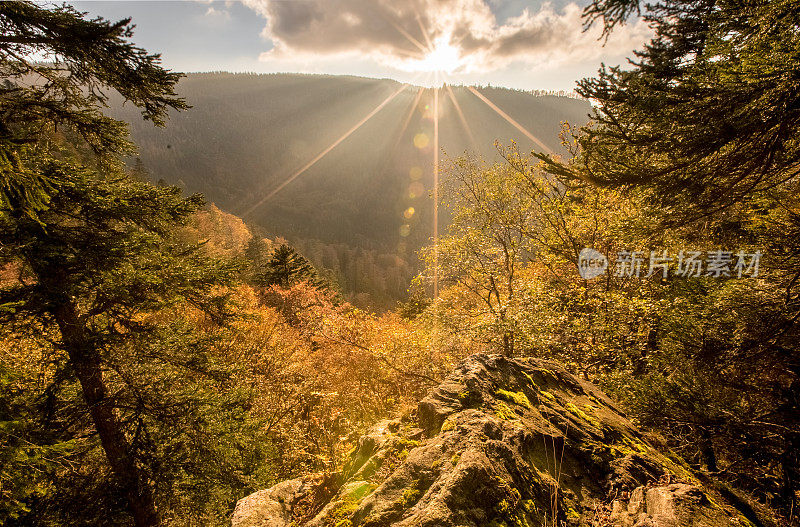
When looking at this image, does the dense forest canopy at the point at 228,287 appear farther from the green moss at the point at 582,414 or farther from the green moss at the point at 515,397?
the green moss at the point at 582,414

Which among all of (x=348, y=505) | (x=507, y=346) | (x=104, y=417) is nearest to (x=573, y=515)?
(x=348, y=505)

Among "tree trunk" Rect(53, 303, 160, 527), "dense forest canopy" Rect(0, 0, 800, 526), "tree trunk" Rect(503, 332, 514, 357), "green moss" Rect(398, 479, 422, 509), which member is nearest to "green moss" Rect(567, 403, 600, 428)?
"dense forest canopy" Rect(0, 0, 800, 526)

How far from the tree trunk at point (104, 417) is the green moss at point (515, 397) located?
7327 millimetres

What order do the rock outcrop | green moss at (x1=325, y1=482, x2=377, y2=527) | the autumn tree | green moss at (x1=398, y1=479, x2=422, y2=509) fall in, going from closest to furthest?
1. the rock outcrop
2. green moss at (x1=398, y1=479, x2=422, y2=509)
3. green moss at (x1=325, y1=482, x2=377, y2=527)
4. the autumn tree

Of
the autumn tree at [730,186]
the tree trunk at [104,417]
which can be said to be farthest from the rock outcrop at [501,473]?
the tree trunk at [104,417]

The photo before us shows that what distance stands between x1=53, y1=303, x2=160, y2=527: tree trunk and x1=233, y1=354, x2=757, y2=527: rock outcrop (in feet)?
13.5

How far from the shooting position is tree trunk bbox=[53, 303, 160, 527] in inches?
225

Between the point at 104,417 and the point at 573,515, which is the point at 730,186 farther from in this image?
the point at 104,417

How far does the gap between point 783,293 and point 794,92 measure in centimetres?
310

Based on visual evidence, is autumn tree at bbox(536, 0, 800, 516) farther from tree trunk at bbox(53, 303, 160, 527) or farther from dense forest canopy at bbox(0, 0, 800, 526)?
tree trunk at bbox(53, 303, 160, 527)

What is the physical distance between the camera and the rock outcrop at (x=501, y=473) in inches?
103

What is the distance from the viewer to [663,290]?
370 inches

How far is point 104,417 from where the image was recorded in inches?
244

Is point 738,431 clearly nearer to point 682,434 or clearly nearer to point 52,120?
point 682,434
